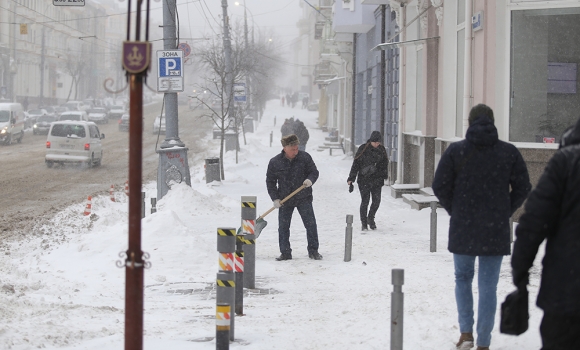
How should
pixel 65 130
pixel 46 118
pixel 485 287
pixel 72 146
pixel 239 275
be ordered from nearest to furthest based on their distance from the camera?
pixel 485 287, pixel 239 275, pixel 65 130, pixel 72 146, pixel 46 118

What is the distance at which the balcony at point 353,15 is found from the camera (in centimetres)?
2855

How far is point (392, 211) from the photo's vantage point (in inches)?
648

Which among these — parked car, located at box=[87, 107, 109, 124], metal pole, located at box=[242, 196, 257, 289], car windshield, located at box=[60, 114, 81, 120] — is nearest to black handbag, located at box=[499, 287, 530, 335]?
metal pole, located at box=[242, 196, 257, 289]

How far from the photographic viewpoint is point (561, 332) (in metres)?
3.65

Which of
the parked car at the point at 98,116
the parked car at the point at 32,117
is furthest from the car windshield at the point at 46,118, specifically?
the parked car at the point at 98,116

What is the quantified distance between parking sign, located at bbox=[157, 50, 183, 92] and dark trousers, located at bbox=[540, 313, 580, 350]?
13109mm

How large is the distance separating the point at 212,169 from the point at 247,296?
45.2 ft

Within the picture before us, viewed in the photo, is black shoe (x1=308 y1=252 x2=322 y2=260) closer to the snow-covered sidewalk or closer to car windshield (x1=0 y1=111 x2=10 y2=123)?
Result: the snow-covered sidewalk

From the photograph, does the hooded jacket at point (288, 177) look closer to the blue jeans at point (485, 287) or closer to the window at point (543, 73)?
the window at point (543, 73)

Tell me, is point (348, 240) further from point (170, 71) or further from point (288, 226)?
point (170, 71)

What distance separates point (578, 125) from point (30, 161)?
29.2 metres

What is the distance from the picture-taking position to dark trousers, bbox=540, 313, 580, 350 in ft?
11.9

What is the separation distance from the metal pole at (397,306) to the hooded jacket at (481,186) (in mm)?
624

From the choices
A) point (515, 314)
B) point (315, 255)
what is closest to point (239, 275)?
point (315, 255)
